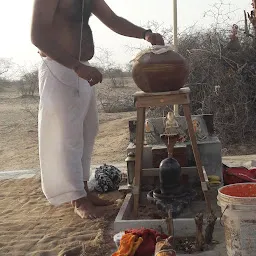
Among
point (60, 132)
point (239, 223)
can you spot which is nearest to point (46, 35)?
point (60, 132)

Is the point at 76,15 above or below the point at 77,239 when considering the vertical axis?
above

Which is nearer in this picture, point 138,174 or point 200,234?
point 200,234

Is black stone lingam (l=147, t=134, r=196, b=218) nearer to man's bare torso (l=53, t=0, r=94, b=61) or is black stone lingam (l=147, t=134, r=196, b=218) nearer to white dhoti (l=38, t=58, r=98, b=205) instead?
white dhoti (l=38, t=58, r=98, b=205)

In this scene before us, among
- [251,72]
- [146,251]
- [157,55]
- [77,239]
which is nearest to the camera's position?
[146,251]

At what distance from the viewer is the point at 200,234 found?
3162 mm

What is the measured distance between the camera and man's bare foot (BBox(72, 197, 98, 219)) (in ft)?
13.2

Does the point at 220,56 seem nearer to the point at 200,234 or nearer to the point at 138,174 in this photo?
the point at 138,174

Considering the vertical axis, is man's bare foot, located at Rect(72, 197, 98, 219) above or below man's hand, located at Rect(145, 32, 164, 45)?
below

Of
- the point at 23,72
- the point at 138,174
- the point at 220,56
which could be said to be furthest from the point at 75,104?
the point at 23,72

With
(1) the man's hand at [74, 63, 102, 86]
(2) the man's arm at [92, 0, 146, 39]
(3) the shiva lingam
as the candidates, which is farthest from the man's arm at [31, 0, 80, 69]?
(3) the shiva lingam

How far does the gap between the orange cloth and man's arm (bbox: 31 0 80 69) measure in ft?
4.73

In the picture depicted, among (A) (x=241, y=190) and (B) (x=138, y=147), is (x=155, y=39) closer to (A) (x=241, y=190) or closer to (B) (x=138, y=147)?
(B) (x=138, y=147)

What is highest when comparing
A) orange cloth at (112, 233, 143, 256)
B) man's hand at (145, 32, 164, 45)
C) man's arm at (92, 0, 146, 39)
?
man's arm at (92, 0, 146, 39)

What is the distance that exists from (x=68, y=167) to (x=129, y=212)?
2.22 feet
